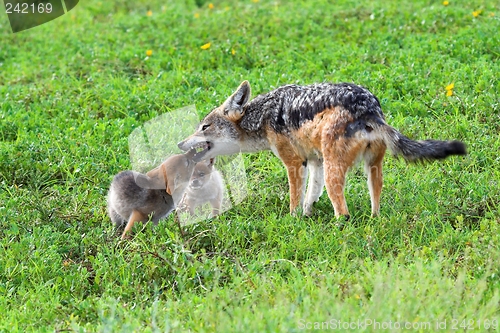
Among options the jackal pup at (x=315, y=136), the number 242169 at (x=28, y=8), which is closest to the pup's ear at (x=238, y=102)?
the jackal pup at (x=315, y=136)

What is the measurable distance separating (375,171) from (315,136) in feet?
1.98

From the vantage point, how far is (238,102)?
7637mm

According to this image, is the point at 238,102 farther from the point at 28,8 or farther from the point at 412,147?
the point at 28,8

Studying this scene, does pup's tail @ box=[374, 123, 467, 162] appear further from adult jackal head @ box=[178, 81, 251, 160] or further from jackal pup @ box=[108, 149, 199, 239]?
jackal pup @ box=[108, 149, 199, 239]

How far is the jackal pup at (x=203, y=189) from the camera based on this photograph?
7.37 m

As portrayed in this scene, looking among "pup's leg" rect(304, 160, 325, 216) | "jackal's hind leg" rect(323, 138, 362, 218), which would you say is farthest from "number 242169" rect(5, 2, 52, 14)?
"jackal's hind leg" rect(323, 138, 362, 218)

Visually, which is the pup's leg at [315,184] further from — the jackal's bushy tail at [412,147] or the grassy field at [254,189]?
the jackal's bushy tail at [412,147]

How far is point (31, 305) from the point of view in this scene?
5.88 meters

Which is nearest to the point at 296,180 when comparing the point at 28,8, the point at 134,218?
the point at 134,218

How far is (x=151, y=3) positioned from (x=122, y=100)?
5.50 m

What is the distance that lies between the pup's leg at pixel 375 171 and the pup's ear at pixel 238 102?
150 cm

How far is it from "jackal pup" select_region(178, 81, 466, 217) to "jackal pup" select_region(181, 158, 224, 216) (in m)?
0.15

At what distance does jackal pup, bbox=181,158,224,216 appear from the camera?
7.37 m

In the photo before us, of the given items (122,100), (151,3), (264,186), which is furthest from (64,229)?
(151,3)
